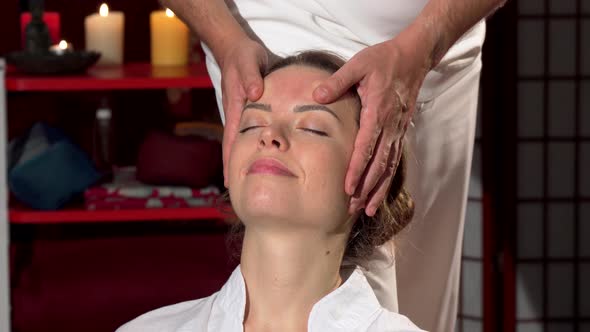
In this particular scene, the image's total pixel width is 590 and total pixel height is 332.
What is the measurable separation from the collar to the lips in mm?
189

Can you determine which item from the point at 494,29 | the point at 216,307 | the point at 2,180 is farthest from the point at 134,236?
the point at 216,307

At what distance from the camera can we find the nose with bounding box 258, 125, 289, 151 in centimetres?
154

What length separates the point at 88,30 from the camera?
129 inches

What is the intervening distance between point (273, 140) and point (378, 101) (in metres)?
0.17

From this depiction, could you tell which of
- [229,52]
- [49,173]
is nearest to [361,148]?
[229,52]

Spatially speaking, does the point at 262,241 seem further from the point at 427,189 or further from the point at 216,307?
the point at 427,189

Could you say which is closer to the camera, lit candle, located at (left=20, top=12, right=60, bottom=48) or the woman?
the woman

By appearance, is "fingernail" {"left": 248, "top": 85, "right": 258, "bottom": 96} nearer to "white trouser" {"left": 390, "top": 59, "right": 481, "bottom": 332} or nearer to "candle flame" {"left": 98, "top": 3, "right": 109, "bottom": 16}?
"white trouser" {"left": 390, "top": 59, "right": 481, "bottom": 332}

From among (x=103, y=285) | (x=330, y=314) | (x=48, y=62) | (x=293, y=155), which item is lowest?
(x=103, y=285)

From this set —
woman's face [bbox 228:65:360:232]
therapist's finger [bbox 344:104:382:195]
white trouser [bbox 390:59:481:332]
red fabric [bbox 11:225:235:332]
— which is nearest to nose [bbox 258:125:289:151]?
woman's face [bbox 228:65:360:232]

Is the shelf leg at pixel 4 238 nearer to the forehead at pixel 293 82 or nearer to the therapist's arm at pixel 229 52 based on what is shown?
the therapist's arm at pixel 229 52

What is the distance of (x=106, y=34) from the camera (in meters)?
3.25

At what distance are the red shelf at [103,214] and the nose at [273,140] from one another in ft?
4.79

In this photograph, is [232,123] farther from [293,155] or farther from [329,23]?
[329,23]
